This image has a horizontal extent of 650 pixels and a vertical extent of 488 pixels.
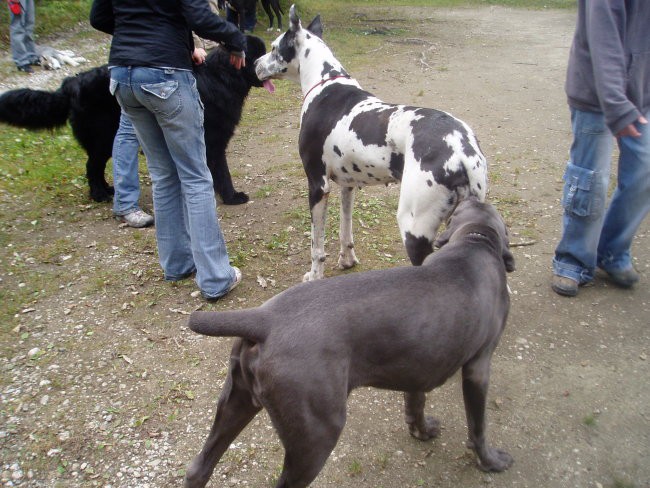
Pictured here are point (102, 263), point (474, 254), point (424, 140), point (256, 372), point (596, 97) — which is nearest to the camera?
point (256, 372)

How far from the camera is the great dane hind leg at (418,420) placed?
2.57 m

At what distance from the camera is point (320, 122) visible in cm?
364

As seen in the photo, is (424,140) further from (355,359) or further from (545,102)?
(545,102)

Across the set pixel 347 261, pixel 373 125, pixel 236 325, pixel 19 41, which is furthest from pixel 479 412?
pixel 19 41

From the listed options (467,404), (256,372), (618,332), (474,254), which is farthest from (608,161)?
(256,372)

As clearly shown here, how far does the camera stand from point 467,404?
2471 mm

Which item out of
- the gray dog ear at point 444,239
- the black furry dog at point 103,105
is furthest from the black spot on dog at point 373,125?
the black furry dog at point 103,105

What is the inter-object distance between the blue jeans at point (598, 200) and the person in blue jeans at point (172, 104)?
7.93 feet

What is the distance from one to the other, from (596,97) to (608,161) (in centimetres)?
47

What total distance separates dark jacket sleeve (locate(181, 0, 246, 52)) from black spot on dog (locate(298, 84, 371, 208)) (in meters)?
0.74

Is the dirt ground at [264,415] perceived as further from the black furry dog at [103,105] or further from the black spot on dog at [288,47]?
the black spot on dog at [288,47]

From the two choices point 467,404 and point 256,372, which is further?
point 467,404

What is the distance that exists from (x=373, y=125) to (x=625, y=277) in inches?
87.7

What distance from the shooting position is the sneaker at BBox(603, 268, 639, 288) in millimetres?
3811
